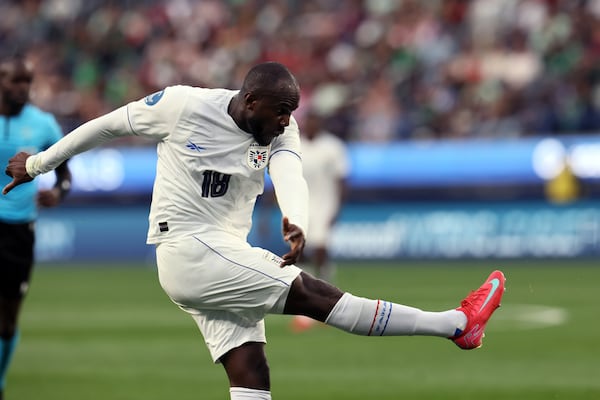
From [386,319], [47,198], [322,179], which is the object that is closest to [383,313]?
[386,319]

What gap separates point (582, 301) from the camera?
56.3 feet

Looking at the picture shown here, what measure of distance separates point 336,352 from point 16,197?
172 inches

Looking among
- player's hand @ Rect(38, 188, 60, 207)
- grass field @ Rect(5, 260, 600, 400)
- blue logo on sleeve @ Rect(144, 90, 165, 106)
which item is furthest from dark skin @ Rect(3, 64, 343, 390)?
grass field @ Rect(5, 260, 600, 400)

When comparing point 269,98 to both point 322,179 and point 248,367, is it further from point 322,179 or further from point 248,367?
point 322,179

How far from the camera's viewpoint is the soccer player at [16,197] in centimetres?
955

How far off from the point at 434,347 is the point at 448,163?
10.0m

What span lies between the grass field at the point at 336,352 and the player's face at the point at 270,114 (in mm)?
3877

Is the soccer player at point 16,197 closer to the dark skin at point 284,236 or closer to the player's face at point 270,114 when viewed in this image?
the dark skin at point 284,236

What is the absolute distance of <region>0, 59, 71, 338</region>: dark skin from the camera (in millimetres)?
9492

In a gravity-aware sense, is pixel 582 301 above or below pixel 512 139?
below

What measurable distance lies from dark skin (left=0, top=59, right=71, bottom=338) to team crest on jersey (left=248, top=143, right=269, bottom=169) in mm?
3055

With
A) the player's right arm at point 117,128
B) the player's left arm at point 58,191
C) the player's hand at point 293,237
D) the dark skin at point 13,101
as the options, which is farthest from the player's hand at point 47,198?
the player's hand at point 293,237

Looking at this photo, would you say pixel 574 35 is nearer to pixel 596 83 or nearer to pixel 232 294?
pixel 596 83

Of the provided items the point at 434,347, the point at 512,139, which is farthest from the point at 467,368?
the point at 512,139
